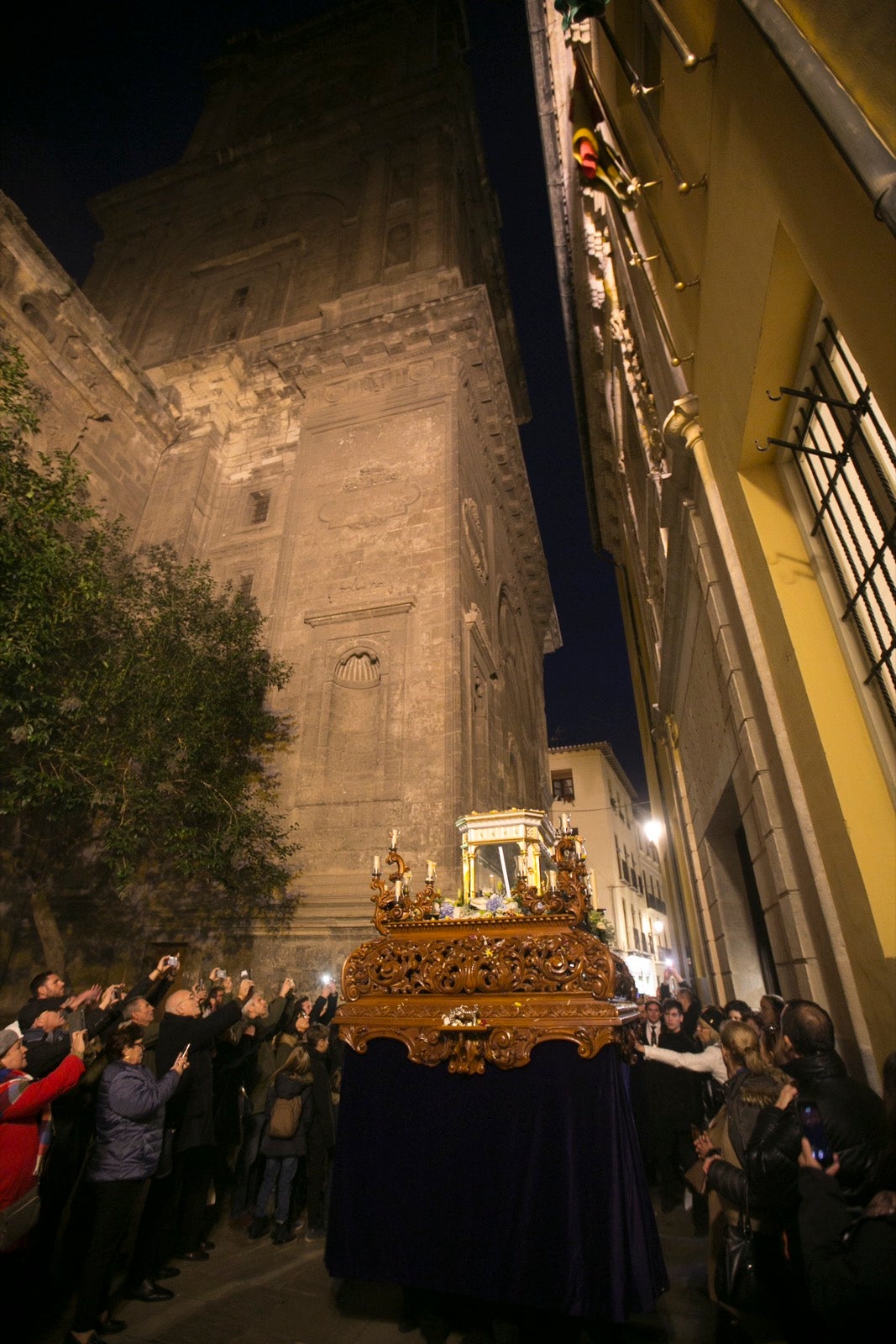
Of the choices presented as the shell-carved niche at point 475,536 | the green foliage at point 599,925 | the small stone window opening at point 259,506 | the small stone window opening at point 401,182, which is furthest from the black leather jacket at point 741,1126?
the small stone window opening at point 401,182

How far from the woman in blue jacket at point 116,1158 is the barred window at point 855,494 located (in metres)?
5.09

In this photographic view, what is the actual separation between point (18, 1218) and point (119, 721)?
282 inches

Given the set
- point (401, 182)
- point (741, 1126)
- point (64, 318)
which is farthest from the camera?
point (401, 182)

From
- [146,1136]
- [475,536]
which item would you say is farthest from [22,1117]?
[475,536]

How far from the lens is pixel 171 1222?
4488 millimetres

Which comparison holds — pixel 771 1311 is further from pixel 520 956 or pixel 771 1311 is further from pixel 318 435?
pixel 318 435

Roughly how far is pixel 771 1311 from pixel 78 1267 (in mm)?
4607

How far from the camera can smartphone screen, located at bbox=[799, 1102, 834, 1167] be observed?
7.38 ft

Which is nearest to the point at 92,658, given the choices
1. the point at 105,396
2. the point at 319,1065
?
the point at 319,1065

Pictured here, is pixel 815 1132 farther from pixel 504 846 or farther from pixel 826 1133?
pixel 504 846

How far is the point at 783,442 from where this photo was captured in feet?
12.9

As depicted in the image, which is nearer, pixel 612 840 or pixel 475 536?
pixel 475 536

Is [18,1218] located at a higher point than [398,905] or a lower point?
lower

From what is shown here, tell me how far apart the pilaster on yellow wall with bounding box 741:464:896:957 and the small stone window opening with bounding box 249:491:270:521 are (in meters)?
13.5
